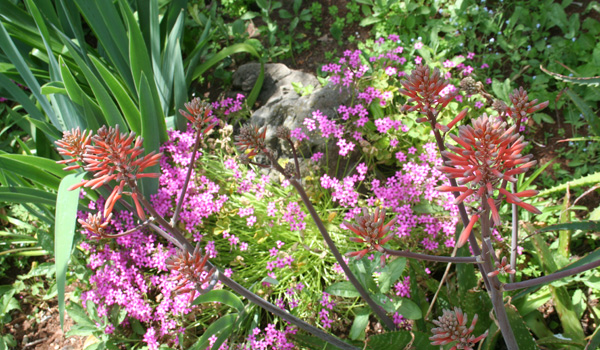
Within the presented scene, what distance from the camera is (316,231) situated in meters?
2.60

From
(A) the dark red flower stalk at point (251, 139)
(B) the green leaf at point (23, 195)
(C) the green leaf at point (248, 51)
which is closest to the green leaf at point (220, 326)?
(A) the dark red flower stalk at point (251, 139)

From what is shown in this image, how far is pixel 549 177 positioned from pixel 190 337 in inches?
90.4

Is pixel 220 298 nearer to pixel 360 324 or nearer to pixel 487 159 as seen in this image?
pixel 360 324

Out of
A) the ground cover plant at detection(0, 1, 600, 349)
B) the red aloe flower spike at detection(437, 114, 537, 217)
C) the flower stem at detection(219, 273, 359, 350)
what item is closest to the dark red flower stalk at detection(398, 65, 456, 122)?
the ground cover plant at detection(0, 1, 600, 349)

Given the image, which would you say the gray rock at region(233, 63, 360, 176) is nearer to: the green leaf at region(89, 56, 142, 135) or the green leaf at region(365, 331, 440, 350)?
the green leaf at region(89, 56, 142, 135)

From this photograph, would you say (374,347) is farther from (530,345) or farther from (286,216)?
(286,216)

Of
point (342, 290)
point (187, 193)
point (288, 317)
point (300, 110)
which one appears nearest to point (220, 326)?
point (288, 317)

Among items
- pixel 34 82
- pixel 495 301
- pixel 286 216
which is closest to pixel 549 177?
pixel 286 216

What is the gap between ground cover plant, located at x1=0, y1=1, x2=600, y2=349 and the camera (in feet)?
5.27

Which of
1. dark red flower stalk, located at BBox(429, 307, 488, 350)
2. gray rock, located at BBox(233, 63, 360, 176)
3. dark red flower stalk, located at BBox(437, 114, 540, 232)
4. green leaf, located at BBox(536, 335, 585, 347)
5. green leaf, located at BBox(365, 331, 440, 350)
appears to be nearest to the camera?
dark red flower stalk, located at BBox(437, 114, 540, 232)

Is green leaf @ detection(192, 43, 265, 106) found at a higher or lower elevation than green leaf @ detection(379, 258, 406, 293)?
higher

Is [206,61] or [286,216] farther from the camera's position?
[206,61]

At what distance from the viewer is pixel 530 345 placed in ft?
5.61

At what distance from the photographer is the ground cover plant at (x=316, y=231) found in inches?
63.2
